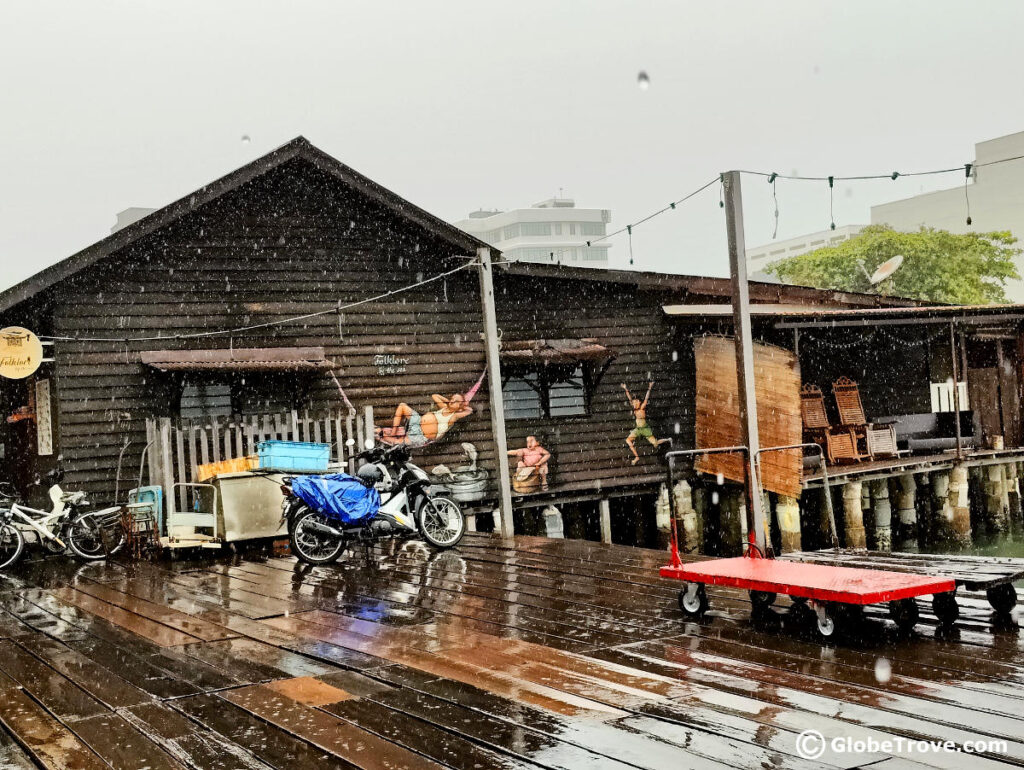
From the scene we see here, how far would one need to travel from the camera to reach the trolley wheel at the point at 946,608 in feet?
19.3

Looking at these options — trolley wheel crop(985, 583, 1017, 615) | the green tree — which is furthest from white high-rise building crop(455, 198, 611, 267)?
trolley wheel crop(985, 583, 1017, 615)

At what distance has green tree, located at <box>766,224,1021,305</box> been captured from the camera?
43.2 m

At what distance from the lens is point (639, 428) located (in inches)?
702

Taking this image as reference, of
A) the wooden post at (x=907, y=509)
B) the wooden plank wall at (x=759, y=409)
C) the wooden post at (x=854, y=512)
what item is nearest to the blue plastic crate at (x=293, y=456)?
the wooden plank wall at (x=759, y=409)

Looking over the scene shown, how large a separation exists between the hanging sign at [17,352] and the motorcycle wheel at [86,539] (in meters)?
2.09

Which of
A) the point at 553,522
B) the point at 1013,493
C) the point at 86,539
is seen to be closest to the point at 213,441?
the point at 86,539

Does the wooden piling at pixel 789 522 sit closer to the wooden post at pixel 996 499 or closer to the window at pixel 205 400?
the wooden post at pixel 996 499

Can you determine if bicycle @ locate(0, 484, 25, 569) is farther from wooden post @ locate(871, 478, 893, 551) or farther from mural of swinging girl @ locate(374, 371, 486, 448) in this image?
wooden post @ locate(871, 478, 893, 551)

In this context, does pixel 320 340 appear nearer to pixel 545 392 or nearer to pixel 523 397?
pixel 523 397

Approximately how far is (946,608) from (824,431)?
13153 mm

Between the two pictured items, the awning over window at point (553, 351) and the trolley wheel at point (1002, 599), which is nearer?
the trolley wheel at point (1002, 599)

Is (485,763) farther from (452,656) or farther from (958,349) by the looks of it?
(958,349)

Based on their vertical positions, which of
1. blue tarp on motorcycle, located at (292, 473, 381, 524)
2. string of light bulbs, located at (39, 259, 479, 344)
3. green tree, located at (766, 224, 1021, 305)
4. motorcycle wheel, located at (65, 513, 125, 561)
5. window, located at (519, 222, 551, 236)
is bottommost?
motorcycle wheel, located at (65, 513, 125, 561)

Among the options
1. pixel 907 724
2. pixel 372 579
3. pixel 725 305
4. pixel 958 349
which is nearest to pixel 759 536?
pixel 372 579
